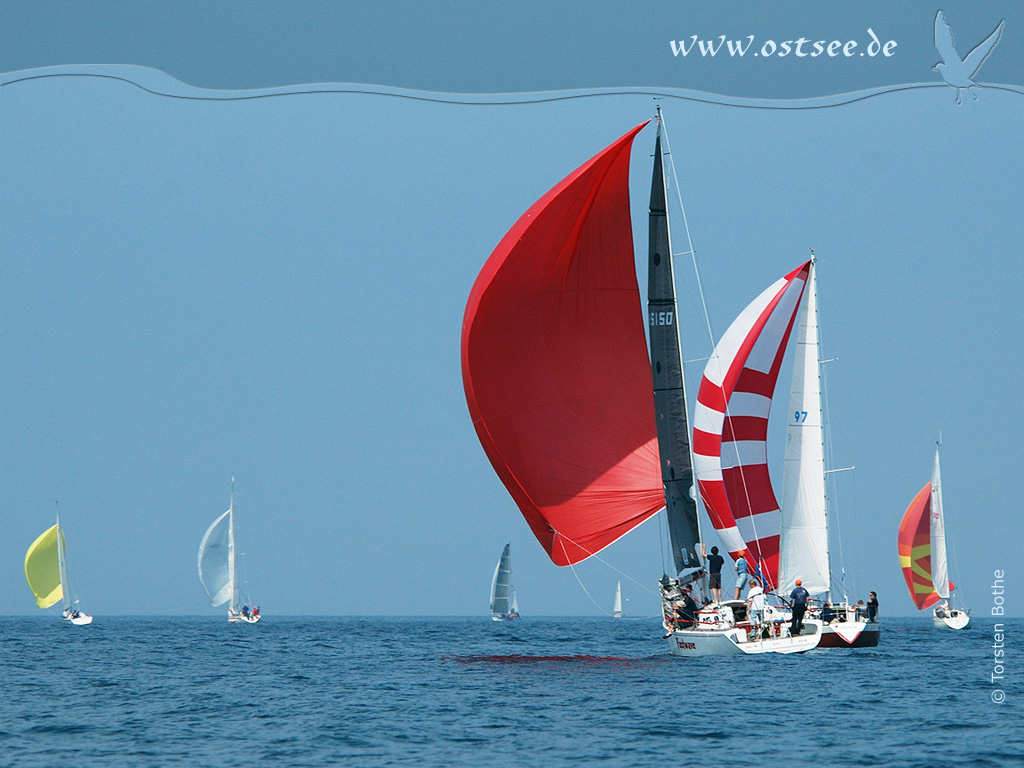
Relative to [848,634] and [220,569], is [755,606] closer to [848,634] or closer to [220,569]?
[848,634]

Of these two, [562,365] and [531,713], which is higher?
[562,365]

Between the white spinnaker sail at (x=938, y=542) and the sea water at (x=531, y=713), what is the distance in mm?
21207

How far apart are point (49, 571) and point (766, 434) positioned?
52062 millimetres

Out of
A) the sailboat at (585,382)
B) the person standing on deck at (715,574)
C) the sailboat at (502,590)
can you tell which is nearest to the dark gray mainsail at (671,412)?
the sailboat at (585,382)

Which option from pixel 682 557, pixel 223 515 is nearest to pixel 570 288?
pixel 682 557

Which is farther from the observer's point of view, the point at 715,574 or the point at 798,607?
the point at 798,607

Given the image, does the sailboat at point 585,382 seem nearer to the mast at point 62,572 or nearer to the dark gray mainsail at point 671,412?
the dark gray mainsail at point 671,412

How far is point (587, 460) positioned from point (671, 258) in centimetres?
409

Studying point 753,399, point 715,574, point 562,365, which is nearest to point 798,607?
point 715,574

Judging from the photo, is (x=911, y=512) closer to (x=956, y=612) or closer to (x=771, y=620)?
(x=956, y=612)

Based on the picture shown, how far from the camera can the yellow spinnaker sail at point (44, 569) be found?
6619 cm

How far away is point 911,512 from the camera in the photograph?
48.8 metres

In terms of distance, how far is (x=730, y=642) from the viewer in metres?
20.4

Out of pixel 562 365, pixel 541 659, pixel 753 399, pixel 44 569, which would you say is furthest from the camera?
pixel 44 569
